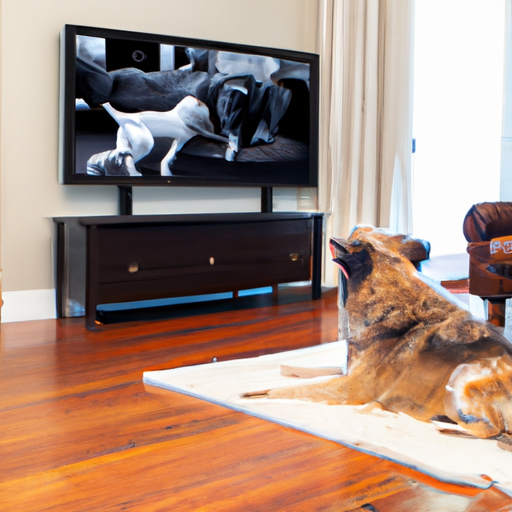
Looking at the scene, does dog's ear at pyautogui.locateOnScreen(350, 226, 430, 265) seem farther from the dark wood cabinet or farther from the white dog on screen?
the white dog on screen

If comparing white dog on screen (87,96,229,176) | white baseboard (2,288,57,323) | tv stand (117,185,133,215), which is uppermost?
white dog on screen (87,96,229,176)

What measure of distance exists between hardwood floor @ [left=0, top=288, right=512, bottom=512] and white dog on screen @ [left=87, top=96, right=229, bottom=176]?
3.93 feet

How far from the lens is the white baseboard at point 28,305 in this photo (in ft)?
11.0

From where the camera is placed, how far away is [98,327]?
3.24 m

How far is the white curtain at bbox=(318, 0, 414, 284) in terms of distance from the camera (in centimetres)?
417

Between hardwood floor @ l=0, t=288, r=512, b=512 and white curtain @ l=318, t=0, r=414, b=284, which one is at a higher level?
white curtain @ l=318, t=0, r=414, b=284

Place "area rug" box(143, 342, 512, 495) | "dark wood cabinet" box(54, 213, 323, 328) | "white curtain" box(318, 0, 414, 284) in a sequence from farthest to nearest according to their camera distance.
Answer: "white curtain" box(318, 0, 414, 284)
"dark wood cabinet" box(54, 213, 323, 328)
"area rug" box(143, 342, 512, 495)

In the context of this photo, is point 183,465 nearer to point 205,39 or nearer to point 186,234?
point 186,234

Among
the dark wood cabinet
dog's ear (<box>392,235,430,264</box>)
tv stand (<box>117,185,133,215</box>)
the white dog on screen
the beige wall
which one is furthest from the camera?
tv stand (<box>117,185,133,215</box>)

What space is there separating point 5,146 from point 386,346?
2.32 m

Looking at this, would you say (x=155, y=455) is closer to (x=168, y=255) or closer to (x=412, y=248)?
(x=412, y=248)

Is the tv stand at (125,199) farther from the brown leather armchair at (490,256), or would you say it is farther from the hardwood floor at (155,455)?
the brown leather armchair at (490,256)

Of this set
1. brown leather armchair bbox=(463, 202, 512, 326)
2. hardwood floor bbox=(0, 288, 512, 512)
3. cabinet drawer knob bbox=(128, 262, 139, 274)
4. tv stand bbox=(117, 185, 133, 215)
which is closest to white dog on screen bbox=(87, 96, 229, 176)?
tv stand bbox=(117, 185, 133, 215)

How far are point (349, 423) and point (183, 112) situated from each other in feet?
7.78
